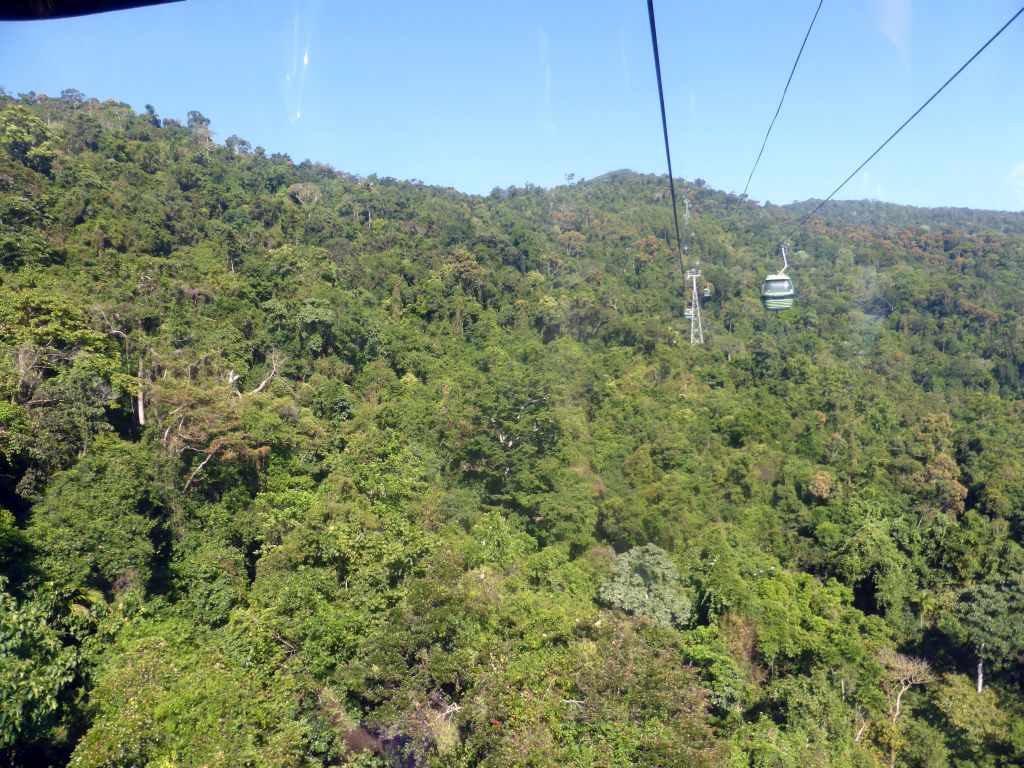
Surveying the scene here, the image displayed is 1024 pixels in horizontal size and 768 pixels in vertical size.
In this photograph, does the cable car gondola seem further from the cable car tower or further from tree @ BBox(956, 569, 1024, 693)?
the cable car tower

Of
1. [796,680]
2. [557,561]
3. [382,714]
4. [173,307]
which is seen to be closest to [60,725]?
[382,714]

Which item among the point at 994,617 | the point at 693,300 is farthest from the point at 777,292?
the point at 693,300

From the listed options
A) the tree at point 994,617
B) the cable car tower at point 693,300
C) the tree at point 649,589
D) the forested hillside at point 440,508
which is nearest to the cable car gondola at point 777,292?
the forested hillside at point 440,508

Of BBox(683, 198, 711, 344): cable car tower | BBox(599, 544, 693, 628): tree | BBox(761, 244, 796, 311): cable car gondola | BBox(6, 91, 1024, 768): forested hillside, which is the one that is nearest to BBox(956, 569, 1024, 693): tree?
BBox(6, 91, 1024, 768): forested hillside

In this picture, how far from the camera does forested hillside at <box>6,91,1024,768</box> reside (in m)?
9.91

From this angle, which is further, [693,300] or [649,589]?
[693,300]

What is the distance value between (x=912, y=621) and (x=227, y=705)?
18.3 metres

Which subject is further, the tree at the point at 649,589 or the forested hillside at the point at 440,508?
the tree at the point at 649,589

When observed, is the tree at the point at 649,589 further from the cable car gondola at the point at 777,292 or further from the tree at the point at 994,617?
the cable car gondola at the point at 777,292

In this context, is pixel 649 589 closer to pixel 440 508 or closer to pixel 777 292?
pixel 440 508

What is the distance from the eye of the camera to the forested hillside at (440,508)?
9.91m

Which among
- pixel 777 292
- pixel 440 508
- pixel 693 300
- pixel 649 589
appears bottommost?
pixel 649 589

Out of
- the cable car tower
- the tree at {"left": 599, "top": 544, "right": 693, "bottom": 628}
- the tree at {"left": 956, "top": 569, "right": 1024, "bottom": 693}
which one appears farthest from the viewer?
the cable car tower

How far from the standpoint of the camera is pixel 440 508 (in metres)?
18.8
